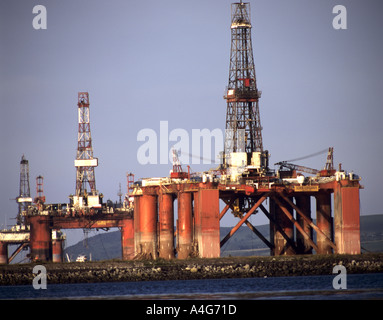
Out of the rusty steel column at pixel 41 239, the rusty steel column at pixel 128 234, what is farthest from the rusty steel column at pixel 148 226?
the rusty steel column at pixel 41 239

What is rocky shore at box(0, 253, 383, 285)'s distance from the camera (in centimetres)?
9444

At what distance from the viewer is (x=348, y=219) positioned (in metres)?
101

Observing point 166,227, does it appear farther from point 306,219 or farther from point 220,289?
point 220,289

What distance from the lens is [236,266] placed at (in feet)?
312

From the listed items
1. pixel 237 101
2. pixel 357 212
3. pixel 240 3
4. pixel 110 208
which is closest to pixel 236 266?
pixel 357 212

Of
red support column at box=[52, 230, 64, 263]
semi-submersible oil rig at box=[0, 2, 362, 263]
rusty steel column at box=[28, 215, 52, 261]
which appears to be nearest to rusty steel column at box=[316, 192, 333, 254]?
semi-submersible oil rig at box=[0, 2, 362, 263]

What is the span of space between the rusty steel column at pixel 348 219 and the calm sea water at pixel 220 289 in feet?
30.5

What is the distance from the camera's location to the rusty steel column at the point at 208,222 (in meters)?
100

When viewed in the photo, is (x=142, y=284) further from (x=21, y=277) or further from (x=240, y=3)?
(x=240, y=3)

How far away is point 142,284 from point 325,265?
707 inches

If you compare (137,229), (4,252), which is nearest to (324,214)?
(137,229)

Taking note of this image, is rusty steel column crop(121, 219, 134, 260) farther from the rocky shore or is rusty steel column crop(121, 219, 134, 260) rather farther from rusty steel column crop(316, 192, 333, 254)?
the rocky shore

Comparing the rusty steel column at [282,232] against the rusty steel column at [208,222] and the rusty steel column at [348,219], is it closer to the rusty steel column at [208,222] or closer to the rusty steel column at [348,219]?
the rusty steel column at [348,219]

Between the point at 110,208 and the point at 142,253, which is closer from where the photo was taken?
the point at 142,253
